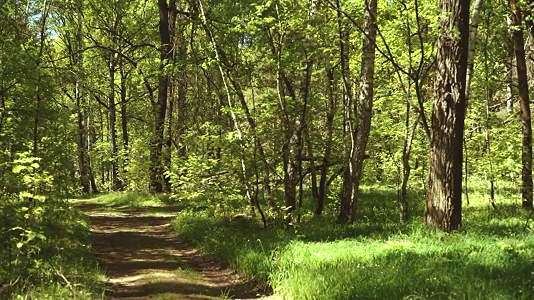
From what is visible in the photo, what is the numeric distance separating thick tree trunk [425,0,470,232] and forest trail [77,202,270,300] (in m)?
3.72

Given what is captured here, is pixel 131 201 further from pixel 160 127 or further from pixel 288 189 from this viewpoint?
pixel 288 189

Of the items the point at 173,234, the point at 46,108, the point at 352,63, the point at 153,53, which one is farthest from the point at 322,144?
the point at 153,53

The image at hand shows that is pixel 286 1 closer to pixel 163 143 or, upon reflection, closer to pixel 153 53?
pixel 163 143

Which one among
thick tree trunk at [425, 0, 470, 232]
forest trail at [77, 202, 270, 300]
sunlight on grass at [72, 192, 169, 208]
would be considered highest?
thick tree trunk at [425, 0, 470, 232]

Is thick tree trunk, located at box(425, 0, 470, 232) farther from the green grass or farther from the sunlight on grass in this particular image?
the sunlight on grass

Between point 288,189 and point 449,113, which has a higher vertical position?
→ point 449,113

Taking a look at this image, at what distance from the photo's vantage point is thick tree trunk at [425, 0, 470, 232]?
7.94 metres

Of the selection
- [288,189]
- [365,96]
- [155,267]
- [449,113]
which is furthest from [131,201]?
[449,113]

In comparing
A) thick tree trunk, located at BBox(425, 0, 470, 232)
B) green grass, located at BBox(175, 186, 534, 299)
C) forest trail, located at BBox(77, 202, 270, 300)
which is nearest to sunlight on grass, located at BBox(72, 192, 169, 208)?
forest trail, located at BBox(77, 202, 270, 300)

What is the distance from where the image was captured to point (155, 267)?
27.5 feet

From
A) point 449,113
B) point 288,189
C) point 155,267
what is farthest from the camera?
point 288,189

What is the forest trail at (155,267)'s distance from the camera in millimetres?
6852

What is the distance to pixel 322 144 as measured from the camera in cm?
1291

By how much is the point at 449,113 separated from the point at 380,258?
3064 mm
